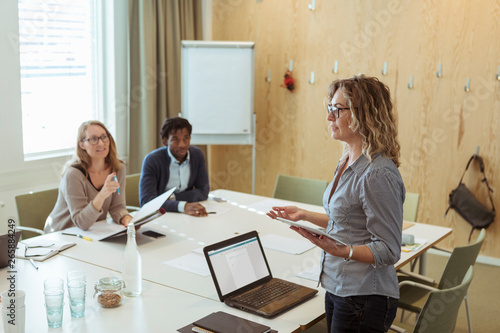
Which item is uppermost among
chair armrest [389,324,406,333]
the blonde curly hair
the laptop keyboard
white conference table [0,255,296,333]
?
the blonde curly hair

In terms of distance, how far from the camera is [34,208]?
134 inches

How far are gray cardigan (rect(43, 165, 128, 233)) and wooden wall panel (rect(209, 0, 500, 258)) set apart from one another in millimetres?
2229

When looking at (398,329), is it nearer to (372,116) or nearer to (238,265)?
(238,265)

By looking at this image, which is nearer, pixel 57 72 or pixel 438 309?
pixel 438 309

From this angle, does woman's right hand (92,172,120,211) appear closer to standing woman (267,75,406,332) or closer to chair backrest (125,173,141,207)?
chair backrest (125,173,141,207)

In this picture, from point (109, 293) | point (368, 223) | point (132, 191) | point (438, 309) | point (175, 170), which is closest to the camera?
point (368, 223)

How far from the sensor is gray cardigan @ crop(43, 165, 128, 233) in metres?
2.96

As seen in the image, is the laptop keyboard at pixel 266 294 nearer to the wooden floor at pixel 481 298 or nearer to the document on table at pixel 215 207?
the document on table at pixel 215 207

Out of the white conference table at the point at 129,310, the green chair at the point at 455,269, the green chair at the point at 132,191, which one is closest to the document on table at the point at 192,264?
the white conference table at the point at 129,310

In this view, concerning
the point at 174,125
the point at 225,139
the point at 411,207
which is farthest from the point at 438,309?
the point at 225,139

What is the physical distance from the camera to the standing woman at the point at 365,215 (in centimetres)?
179

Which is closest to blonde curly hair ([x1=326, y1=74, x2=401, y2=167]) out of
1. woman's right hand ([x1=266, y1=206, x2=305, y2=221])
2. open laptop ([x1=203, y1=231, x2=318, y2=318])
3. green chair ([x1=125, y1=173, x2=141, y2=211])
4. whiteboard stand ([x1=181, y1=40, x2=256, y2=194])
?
woman's right hand ([x1=266, y1=206, x2=305, y2=221])

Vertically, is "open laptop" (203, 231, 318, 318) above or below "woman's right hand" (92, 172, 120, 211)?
below

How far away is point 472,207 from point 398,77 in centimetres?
130
